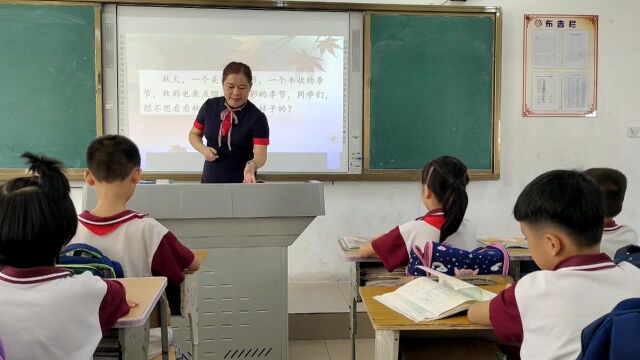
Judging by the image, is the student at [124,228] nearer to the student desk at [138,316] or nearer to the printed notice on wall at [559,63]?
the student desk at [138,316]

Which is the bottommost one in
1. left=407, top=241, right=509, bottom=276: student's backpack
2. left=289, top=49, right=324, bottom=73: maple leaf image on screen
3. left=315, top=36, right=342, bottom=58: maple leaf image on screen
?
left=407, top=241, right=509, bottom=276: student's backpack

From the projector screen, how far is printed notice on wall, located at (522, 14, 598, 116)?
132 centimetres

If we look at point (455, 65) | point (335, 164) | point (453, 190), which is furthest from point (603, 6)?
point (453, 190)

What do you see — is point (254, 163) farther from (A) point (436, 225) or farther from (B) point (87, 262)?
(B) point (87, 262)

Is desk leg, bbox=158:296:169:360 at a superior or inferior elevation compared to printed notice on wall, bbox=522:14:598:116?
inferior

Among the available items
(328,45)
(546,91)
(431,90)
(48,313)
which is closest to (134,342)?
(48,313)

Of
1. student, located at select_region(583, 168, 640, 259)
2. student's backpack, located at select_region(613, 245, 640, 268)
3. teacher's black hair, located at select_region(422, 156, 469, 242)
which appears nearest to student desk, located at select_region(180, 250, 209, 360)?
teacher's black hair, located at select_region(422, 156, 469, 242)

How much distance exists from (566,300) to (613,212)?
3.37ft

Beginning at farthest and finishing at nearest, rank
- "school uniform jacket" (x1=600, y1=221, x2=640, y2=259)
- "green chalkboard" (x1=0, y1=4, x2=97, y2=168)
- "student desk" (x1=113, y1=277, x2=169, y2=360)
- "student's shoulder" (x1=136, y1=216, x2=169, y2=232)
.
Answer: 1. "green chalkboard" (x1=0, y1=4, x2=97, y2=168)
2. "school uniform jacket" (x1=600, y1=221, x2=640, y2=259)
3. "student's shoulder" (x1=136, y1=216, x2=169, y2=232)
4. "student desk" (x1=113, y1=277, x2=169, y2=360)

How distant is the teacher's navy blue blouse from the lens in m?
2.61

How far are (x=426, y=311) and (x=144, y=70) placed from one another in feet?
9.18

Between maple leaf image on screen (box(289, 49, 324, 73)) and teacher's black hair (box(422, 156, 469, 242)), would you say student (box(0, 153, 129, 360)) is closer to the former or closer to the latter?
teacher's black hair (box(422, 156, 469, 242))

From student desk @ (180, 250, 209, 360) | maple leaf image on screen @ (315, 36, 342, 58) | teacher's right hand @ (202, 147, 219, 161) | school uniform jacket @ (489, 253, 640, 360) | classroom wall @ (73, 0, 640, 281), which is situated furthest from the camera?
classroom wall @ (73, 0, 640, 281)

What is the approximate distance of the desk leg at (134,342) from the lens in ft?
3.74
